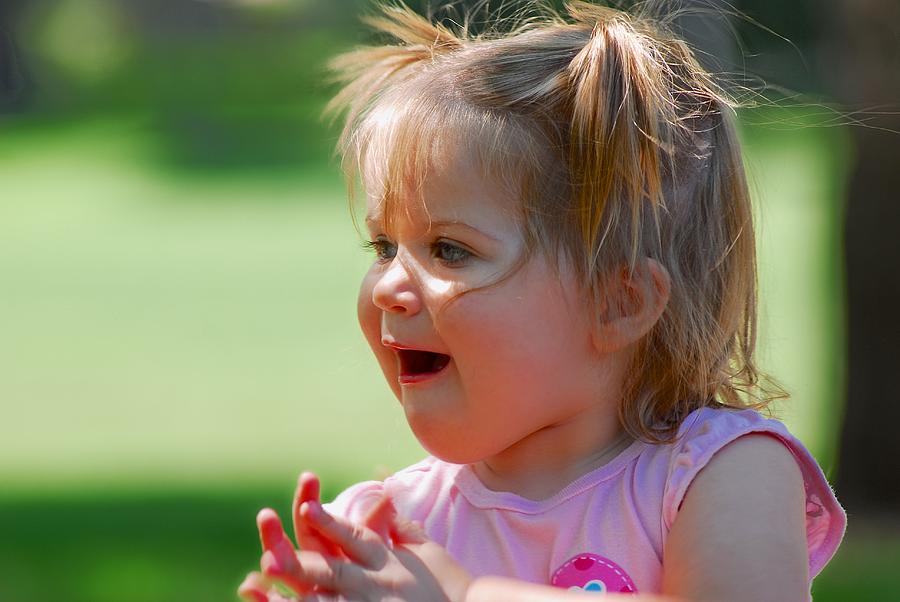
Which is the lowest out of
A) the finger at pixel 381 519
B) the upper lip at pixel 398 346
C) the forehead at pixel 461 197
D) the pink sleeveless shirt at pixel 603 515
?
the pink sleeveless shirt at pixel 603 515

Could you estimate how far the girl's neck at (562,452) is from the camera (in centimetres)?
215

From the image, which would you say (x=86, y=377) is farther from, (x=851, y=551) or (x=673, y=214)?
(x=673, y=214)

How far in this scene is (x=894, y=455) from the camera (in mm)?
5113

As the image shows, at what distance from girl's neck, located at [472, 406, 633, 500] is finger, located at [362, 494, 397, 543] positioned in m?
0.28

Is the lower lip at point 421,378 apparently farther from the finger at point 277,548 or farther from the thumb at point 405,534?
the finger at point 277,548

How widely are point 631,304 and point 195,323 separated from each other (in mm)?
9052

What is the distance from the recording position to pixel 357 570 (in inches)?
74.2

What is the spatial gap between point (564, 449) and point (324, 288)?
10.1 m

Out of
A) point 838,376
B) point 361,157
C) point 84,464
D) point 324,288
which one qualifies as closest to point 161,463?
point 84,464

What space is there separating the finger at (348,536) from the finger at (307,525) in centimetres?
2

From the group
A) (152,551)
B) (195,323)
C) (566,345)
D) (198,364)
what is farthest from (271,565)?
(195,323)

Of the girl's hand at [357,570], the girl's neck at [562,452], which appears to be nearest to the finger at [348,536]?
the girl's hand at [357,570]

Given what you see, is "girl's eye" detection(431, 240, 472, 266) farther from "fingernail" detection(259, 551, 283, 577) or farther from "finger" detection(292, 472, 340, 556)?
"fingernail" detection(259, 551, 283, 577)

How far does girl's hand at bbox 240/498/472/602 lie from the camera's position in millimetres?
1861
